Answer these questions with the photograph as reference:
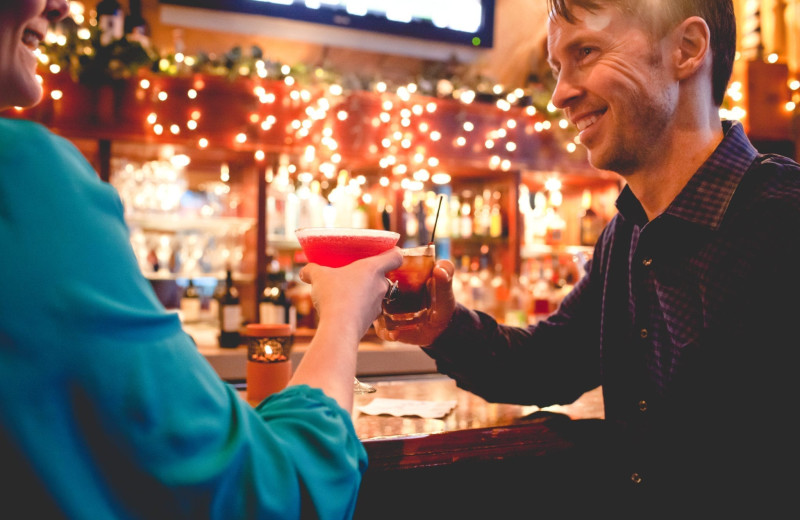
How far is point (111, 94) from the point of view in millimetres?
3076

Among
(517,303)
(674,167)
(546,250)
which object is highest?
(674,167)

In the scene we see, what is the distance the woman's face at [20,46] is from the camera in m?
0.60

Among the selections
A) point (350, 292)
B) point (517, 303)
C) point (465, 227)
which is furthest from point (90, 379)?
point (465, 227)

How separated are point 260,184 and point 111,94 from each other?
0.90 m

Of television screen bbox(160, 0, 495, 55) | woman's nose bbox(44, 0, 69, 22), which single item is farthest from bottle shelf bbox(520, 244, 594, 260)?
woman's nose bbox(44, 0, 69, 22)

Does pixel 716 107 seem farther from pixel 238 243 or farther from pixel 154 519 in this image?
pixel 238 243

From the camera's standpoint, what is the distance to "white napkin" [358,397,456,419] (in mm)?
1479

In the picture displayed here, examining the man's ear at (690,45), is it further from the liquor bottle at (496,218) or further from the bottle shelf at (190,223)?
the liquor bottle at (496,218)

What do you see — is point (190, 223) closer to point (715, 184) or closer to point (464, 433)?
point (464, 433)

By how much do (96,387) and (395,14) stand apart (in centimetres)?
379

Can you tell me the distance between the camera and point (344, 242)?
1133 millimetres

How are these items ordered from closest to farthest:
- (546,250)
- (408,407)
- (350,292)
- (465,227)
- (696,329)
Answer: (350,292)
(696,329)
(408,407)
(465,227)
(546,250)

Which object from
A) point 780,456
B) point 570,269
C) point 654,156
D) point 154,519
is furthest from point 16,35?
point 570,269

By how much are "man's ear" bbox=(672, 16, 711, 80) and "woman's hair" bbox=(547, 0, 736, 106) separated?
0.06 feet
